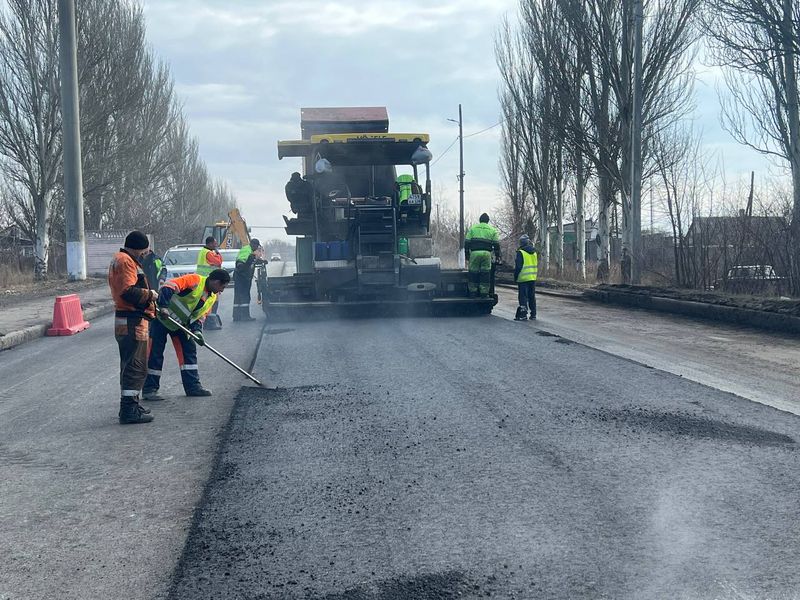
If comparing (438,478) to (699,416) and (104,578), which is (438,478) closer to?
(104,578)

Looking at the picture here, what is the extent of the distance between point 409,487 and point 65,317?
37.5 feet

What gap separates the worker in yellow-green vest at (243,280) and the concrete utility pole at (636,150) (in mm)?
8949

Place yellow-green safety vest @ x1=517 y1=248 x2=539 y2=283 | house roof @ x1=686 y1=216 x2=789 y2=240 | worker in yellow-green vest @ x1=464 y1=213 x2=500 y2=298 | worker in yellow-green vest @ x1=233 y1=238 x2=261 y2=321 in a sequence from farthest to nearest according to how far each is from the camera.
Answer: worker in yellow-green vest @ x1=233 y1=238 x2=261 y2=321 → worker in yellow-green vest @ x1=464 y1=213 x2=500 y2=298 → house roof @ x1=686 y1=216 x2=789 y2=240 → yellow-green safety vest @ x1=517 y1=248 x2=539 y2=283

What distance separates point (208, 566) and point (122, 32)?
34734 mm

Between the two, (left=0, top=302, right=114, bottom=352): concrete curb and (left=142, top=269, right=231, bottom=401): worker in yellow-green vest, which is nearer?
(left=142, top=269, right=231, bottom=401): worker in yellow-green vest

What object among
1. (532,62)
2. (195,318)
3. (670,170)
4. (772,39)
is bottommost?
(195,318)

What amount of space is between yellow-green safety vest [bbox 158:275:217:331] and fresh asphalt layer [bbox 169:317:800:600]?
1.01 metres

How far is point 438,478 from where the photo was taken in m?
5.02

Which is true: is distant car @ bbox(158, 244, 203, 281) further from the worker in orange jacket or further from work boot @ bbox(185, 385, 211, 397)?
the worker in orange jacket

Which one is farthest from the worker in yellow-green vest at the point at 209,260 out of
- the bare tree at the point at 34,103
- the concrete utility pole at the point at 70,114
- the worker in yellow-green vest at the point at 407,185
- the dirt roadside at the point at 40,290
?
the bare tree at the point at 34,103

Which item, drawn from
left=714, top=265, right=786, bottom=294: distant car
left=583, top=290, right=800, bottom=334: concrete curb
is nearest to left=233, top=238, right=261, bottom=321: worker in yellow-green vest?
left=583, top=290, right=800, bottom=334: concrete curb

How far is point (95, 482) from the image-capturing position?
5.12 metres

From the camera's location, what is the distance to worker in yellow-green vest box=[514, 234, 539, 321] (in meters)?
15.1

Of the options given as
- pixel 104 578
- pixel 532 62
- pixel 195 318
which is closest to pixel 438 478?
pixel 104 578
